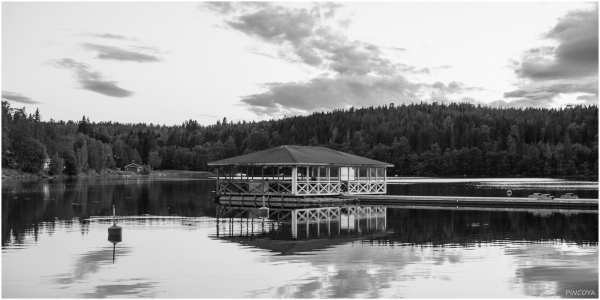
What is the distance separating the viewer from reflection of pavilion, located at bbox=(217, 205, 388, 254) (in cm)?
2205

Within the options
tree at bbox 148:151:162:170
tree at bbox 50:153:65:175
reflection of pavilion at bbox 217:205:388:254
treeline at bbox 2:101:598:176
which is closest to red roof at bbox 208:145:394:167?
reflection of pavilion at bbox 217:205:388:254

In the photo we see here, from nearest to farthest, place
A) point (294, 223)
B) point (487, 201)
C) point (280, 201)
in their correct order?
point (294, 223) < point (487, 201) < point (280, 201)

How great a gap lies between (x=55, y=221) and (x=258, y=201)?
1357 cm

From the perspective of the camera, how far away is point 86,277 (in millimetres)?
15656

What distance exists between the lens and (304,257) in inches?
734

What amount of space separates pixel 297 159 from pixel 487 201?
38.2ft

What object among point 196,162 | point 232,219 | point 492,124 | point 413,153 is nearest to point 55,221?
point 232,219

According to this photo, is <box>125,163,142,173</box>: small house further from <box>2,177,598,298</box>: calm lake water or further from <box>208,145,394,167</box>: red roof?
<box>2,177,598,298</box>: calm lake water

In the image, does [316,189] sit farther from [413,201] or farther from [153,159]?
[153,159]

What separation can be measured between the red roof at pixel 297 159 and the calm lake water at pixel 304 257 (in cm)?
835

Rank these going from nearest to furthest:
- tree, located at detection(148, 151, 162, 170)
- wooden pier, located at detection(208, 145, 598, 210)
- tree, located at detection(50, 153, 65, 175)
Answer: wooden pier, located at detection(208, 145, 598, 210) < tree, located at detection(50, 153, 65, 175) < tree, located at detection(148, 151, 162, 170)

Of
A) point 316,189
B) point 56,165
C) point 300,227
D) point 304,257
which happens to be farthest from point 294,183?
point 56,165

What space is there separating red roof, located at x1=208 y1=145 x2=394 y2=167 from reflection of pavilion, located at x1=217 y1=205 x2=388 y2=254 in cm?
362

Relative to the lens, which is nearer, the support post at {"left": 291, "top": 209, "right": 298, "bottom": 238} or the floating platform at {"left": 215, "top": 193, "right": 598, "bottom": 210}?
the support post at {"left": 291, "top": 209, "right": 298, "bottom": 238}
